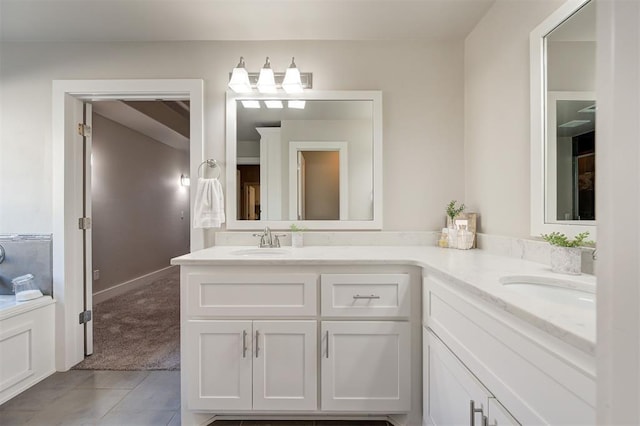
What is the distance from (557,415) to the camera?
0.64 m

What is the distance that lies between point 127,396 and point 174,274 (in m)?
3.29

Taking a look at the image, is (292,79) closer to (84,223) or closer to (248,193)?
(248,193)

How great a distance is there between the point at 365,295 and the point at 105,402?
1.60 m

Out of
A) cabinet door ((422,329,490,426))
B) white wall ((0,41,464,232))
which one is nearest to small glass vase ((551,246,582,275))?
cabinet door ((422,329,490,426))

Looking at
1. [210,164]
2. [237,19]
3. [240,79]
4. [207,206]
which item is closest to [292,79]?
[240,79]

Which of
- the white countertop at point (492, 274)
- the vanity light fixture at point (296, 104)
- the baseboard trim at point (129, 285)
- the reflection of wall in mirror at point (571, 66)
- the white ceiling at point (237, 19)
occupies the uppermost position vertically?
the white ceiling at point (237, 19)

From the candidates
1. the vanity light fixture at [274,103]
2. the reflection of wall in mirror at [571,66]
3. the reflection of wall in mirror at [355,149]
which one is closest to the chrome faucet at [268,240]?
the reflection of wall in mirror at [355,149]

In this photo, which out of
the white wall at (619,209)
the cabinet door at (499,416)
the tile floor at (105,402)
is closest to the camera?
the white wall at (619,209)

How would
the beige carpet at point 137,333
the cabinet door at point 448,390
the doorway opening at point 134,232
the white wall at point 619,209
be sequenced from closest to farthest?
the white wall at point 619,209 < the cabinet door at point 448,390 < the beige carpet at point 137,333 < the doorway opening at point 134,232

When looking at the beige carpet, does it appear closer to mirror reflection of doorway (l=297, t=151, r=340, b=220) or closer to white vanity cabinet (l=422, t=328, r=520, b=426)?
mirror reflection of doorway (l=297, t=151, r=340, b=220)

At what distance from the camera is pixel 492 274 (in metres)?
1.10

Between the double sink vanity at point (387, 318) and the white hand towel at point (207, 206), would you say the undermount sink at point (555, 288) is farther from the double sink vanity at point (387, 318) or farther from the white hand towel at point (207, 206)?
the white hand towel at point (207, 206)

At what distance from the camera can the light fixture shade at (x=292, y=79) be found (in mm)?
1888

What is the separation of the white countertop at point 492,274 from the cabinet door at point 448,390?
0.96 ft
